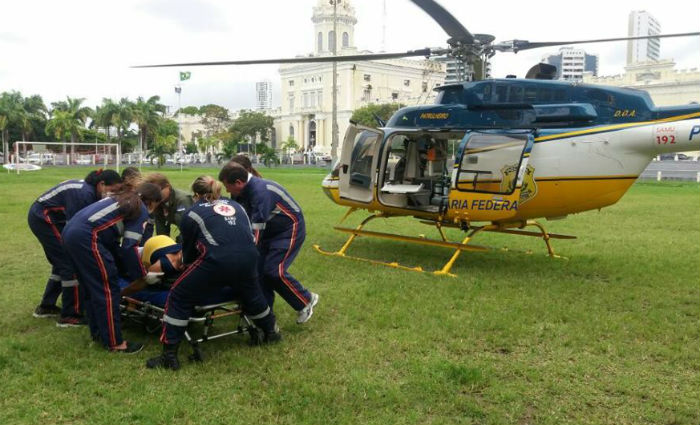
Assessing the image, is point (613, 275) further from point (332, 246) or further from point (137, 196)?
point (137, 196)

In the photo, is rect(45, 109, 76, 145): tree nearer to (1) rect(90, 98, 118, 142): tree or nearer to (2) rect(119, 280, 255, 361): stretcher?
(1) rect(90, 98, 118, 142): tree

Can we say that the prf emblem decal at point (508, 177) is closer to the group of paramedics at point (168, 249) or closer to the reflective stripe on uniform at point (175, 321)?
the group of paramedics at point (168, 249)

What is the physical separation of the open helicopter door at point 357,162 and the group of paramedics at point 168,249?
3329 millimetres

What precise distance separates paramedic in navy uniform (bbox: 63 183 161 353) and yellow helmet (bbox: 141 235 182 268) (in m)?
0.31

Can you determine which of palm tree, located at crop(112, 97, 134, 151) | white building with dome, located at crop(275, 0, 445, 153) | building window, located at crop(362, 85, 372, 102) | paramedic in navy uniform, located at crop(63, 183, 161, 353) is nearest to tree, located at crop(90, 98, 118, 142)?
palm tree, located at crop(112, 97, 134, 151)

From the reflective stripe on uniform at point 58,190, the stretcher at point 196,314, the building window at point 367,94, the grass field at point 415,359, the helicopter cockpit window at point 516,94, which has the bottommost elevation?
the grass field at point 415,359

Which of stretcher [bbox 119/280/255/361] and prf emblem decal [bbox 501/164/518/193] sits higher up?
prf emblem decal [bbox 501/164/518/193]

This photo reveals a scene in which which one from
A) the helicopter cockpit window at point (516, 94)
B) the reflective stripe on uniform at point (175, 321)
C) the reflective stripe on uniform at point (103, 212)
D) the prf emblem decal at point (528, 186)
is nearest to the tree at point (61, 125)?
the helicopter cockpit window at point (516, 94)

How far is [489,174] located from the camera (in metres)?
7.88

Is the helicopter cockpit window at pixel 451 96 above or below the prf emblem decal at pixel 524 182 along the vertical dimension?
above

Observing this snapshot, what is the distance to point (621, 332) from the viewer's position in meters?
5.51

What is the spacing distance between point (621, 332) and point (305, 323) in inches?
124

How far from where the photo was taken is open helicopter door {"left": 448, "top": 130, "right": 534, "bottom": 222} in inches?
302

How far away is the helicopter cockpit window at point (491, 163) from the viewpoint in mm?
7699
